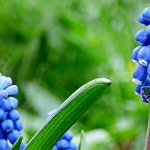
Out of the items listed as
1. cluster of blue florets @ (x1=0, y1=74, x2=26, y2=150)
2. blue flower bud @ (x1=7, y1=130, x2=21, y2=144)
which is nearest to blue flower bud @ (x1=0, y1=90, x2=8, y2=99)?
cluster of blue florets @ (x1=0, y1=74, x2=26, y2=150)

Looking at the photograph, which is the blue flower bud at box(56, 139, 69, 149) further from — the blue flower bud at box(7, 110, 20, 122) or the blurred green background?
the blurred green background

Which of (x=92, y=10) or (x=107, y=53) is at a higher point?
(x=92, y=10)

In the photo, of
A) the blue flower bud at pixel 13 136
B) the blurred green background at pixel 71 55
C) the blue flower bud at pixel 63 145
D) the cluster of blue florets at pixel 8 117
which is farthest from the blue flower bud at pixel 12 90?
the blurred green background at pixel 71 55

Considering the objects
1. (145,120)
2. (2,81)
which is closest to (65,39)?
(145,120)

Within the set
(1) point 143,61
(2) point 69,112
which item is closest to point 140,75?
(1) point 143,61

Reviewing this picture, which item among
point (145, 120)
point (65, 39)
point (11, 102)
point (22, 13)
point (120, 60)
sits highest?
point (22, 13)

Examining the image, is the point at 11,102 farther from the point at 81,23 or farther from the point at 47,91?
the point at 81,23
